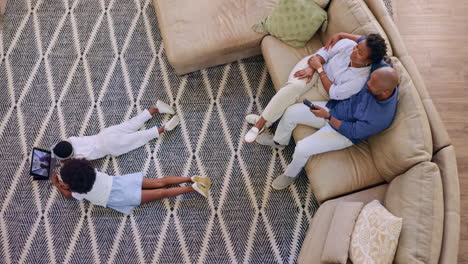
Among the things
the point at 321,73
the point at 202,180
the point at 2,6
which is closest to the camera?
the point at 321,73

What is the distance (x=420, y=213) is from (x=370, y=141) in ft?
1.71

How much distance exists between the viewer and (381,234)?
1.79m

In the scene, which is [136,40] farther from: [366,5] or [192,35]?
[366,5]

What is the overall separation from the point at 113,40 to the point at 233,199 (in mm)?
1532

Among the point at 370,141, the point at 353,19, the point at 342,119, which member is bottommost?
the point at 370,141

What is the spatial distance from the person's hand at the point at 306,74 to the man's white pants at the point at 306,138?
165 mm

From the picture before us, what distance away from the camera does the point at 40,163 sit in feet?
8.15

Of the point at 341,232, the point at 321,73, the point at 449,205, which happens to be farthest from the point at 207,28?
the point at 449,205

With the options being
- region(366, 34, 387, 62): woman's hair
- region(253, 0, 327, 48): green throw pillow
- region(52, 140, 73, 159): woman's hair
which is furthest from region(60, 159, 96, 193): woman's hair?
region(366, 34, 387, 62): woman's hair

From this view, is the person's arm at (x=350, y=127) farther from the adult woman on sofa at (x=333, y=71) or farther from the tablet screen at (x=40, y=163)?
the tablet screen at (x=40, y=163)

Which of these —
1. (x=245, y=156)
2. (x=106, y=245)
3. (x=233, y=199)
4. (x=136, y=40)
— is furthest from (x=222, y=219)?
(x=136, y=40)

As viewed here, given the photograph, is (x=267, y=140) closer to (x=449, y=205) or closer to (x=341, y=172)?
(x=341, y=172)

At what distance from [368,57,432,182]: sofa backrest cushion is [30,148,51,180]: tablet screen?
82.3 inches

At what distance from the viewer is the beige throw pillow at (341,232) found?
72.8 inches
